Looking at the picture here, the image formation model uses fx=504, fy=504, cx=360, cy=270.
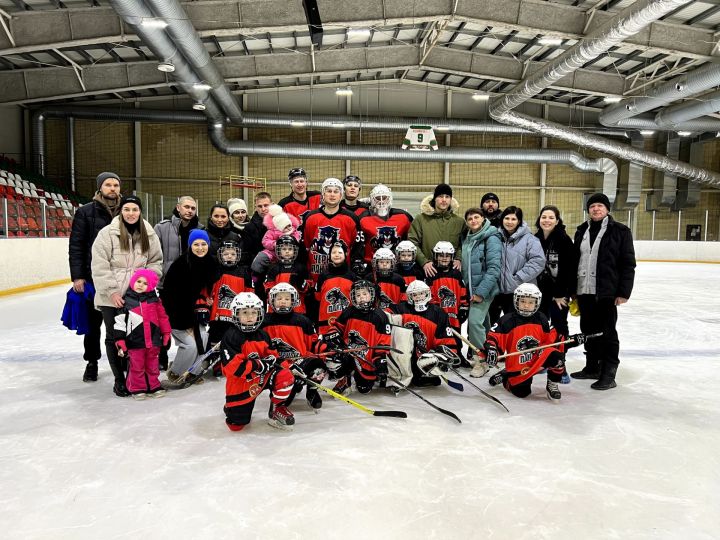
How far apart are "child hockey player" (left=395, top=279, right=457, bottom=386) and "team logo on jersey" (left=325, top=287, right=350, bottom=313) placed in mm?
394

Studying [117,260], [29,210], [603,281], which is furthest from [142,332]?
[29,210]

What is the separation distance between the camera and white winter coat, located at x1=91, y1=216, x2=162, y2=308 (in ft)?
10.1

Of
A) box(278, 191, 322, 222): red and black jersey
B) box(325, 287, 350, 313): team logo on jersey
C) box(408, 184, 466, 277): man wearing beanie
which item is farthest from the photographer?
box(278, 191, 322, 222): red and black jersey

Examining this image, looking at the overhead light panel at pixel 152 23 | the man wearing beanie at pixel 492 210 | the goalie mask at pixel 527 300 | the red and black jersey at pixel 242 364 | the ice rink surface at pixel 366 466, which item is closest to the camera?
the ice rink surface at pixel 366 466

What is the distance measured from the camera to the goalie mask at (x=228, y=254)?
3.35 m

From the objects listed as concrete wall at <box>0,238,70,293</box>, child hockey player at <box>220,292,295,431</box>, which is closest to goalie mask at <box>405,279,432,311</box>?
child hockey player at <box>220,292,295,431</box>

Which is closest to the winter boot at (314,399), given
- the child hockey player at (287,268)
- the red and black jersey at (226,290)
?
the child hockey player at (287,268)

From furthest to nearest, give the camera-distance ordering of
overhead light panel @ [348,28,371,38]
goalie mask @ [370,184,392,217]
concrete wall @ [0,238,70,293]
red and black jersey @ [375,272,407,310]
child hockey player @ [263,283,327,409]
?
overhead light panel @ [348,28,371,38] < concrete wall @ [0,238,70,293] < goalie mask @ [370,184,392,217] < red and black jersey @ [375,272,407,310] < child hockey player @ [263,283,327,409]

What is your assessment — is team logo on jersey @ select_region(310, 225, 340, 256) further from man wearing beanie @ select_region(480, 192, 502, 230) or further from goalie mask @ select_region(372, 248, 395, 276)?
man wearing beanie @ select_region(480, 192, 502, 230)

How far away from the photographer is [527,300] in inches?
125

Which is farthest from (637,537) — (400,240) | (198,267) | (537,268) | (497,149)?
(497,149)

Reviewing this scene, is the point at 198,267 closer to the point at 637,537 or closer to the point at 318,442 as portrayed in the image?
the point at 318,442

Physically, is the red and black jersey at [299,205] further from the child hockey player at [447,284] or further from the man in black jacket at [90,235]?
the man in black jacket at [90,235]

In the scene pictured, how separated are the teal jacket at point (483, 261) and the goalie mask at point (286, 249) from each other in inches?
51.2
